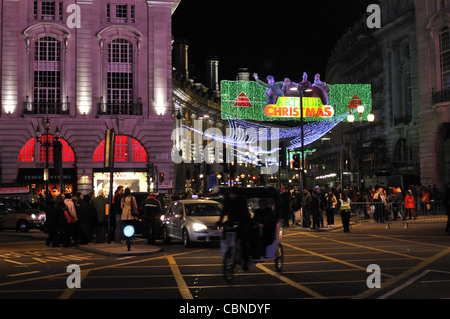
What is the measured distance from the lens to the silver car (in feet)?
64.8

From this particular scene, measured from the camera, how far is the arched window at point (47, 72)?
47906mm

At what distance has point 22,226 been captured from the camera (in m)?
31.1

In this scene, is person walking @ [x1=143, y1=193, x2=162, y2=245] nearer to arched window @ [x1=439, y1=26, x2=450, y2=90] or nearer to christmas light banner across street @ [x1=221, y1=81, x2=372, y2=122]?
christmas light banner across street @ [x1=221, y1=81, x2=372, y2=122]

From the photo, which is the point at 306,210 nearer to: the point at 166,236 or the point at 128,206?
the point at 166,236

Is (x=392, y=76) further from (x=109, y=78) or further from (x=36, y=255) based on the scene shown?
(x=36, y=255)

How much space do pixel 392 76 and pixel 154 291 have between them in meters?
50.6

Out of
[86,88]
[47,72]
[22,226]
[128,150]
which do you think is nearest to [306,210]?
[22,226]

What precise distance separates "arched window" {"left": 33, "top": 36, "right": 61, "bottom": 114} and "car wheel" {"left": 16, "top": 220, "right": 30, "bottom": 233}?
707 inches

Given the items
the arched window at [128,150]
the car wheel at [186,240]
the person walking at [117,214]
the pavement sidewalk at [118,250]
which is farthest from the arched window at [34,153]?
the car wheel at [186,240]

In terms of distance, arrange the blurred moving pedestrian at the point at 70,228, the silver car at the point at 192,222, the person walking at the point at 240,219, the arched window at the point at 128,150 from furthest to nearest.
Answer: the arched window at the point at 128,150 < the blurred moving pedestrian at the point at 70,228 < the silver car at the point at 192,222 < the person walking at the point at 240,219

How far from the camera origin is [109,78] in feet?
161

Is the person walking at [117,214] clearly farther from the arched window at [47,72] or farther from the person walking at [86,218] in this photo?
the arched window at [47,72]

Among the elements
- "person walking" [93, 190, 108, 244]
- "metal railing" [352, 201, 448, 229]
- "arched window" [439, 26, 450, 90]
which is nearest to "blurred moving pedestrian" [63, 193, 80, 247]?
"person walking" [93, 190, 108, 244]

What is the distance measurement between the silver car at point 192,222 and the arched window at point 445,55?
2723 cm
